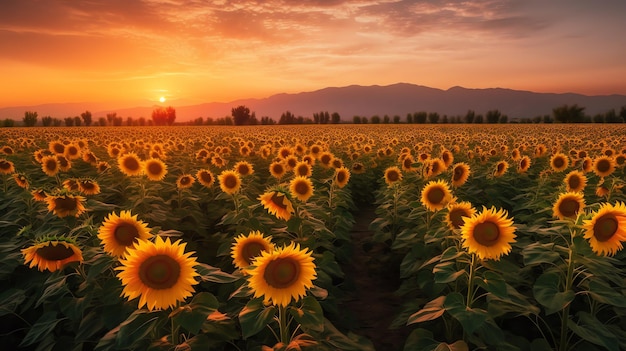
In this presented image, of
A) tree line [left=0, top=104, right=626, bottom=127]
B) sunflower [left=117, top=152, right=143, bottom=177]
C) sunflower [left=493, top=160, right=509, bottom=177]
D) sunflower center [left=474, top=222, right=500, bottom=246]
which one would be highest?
tree line [left=0, top=104, right=626, bottom=127]

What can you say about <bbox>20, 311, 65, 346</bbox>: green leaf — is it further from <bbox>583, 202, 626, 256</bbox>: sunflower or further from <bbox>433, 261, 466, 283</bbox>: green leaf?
<bbox>583, 202, 626, 256</bbox>: sunflower

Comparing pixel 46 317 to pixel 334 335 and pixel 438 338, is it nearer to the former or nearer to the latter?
pixel 334 335

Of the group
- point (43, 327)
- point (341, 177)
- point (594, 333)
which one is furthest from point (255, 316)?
point (341, 177)

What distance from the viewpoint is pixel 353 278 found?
7.67 metres

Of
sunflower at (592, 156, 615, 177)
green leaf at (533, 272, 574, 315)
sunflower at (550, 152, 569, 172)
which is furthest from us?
sunflower at (550, 152, 569, 172)

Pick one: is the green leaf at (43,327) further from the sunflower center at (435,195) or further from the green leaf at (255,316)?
the sunflower center at (435,195)

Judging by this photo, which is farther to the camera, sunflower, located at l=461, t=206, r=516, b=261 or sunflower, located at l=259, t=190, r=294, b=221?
sunflower, located at l=259, t=190, r=294, b=221

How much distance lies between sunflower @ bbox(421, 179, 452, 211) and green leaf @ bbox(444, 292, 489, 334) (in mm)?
2389

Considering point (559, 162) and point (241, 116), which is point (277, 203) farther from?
point (241, 116)

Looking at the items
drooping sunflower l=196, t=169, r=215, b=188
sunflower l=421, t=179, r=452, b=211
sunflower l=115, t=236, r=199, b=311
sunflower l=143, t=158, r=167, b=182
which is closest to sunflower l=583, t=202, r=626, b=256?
sunflower l=421, t=179, r=452, b=211

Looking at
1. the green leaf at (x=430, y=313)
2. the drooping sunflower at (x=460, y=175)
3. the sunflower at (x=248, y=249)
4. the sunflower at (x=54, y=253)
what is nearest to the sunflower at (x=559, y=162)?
the drooping sunflower at (x=460, y=175)

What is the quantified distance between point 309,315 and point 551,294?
2009 mm

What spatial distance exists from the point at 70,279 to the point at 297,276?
3.29m

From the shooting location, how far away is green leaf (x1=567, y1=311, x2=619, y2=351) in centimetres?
332
